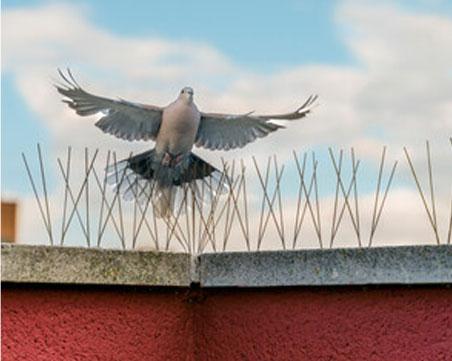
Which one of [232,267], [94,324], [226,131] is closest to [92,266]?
[94,324]

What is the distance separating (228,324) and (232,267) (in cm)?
16

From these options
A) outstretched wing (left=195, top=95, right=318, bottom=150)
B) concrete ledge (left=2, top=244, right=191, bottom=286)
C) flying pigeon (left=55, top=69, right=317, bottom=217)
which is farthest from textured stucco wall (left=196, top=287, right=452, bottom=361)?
outstretched wing (left=195, top=95, right=318, bottom=150)

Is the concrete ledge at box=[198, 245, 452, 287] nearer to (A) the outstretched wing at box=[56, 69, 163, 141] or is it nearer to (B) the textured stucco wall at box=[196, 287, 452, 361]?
(B) the textured stucco wall at box=[196, 287, 452, 361]

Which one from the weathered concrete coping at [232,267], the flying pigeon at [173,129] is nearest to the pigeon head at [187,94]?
the flying pigeon at [173,129]

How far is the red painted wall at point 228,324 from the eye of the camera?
92.2 inches

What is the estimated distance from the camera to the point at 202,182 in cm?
471

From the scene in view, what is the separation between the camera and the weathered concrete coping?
90.9 inches

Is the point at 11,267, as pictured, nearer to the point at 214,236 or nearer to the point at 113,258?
the point at 113,258

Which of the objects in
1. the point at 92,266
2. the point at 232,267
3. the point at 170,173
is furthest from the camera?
the point at 170,173

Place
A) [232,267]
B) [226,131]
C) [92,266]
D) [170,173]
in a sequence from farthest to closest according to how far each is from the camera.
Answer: [226,131] → [170,173] → [232,267] → [92,266]

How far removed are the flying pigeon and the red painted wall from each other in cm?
172

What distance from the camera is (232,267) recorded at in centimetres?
263

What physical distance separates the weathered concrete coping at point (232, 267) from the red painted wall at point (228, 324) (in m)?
0.04

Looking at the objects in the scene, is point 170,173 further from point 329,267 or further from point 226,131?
point 329,267
